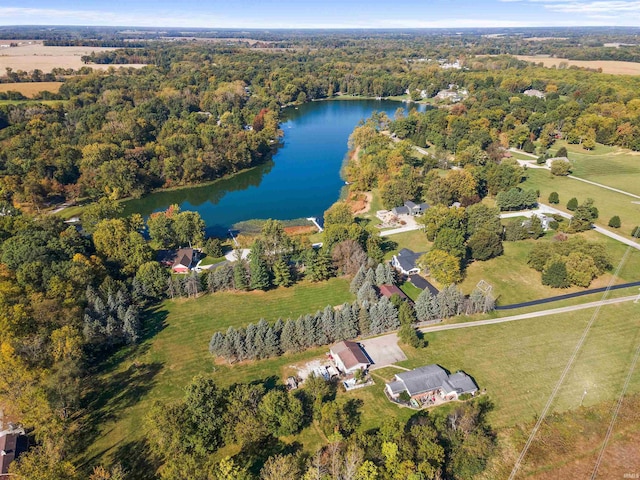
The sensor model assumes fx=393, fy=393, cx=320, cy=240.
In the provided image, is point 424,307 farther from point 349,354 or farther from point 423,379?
point 349,354

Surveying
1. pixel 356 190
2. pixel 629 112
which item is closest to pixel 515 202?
pixel 356 190

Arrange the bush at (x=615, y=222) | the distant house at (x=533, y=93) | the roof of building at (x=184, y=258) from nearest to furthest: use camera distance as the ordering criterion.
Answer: the roof of building at (x=184, y=258)
the bush at (x=615, y=222)
the distant house at (x=533, y=93)

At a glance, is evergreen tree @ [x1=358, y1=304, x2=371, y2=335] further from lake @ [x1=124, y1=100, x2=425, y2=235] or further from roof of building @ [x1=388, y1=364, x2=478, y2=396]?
lake @ [x1=124, y1=100, x2=425, y2=235]

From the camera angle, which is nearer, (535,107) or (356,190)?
(356,190)

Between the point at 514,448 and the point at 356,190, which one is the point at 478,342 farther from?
the point at 356,190

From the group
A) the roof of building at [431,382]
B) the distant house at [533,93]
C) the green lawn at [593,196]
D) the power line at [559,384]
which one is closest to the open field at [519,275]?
the power line at [559,384]

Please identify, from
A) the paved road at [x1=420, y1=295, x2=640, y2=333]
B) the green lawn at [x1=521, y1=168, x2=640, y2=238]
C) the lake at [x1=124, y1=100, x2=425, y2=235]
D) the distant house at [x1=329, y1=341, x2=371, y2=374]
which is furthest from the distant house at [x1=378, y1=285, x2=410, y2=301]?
the green lawn at [x1=521, y1=168, x2=640, y2=238]

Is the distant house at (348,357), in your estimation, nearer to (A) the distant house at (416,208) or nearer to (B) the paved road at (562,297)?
(B) the paved road at (562,297)
